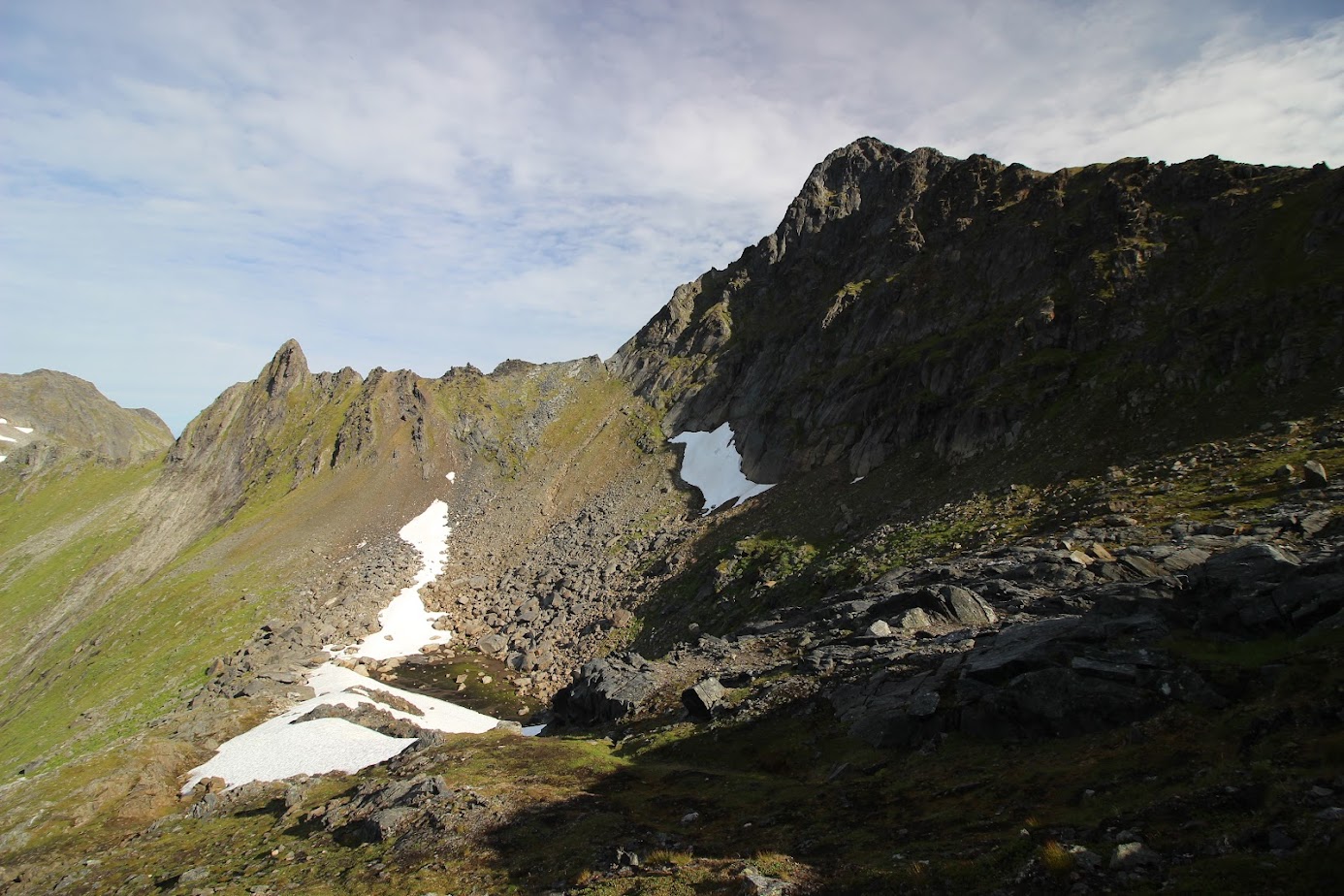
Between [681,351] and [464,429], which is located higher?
[681,351]

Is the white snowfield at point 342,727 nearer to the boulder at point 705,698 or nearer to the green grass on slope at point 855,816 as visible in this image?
the green grass on slope at point 855,816

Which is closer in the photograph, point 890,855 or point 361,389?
point 890,855

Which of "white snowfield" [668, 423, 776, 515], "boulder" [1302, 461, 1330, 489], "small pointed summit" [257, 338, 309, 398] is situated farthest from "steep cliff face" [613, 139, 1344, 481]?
"small pointed summit" [257, 338, 309, 398]

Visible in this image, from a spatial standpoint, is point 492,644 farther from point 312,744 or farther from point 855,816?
point 855,816

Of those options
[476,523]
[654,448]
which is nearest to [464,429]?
[476,523]

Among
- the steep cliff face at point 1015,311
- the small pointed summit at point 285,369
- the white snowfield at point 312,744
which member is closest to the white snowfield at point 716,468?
the steep cliff face at point 1015,311

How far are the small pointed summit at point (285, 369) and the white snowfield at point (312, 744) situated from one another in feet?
424

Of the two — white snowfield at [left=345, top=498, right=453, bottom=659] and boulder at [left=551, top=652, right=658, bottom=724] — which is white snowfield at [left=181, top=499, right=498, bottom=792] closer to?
white snowfield at [left=345, top=498, right=453, bottom=659]

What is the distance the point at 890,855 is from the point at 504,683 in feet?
182

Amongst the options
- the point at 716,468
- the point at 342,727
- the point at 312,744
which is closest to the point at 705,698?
the point at 312,744

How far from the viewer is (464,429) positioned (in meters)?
134

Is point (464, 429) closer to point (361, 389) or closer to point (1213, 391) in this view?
point (361, 389)

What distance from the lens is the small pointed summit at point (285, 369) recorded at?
525 feet

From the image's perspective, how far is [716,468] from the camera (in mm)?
98812
